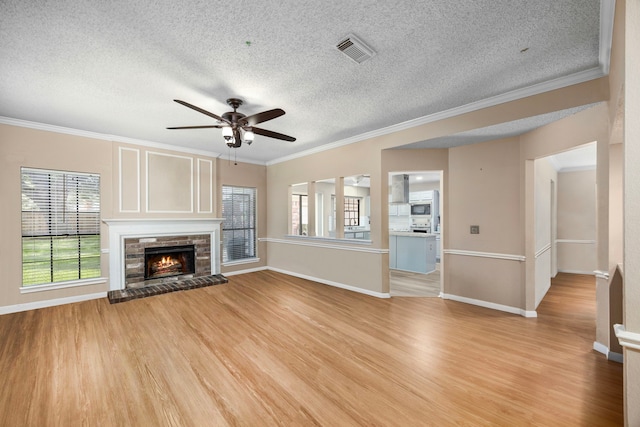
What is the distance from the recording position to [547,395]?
2.01 m

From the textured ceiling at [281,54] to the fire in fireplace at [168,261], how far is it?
2.62 metres

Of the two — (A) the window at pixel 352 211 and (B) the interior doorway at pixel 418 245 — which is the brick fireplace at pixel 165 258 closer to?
(B) the interior doorway at pixel 418 245

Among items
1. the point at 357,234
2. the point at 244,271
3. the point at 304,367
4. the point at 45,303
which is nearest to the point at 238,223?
the point at 244,271

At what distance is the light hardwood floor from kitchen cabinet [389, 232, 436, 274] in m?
2.11

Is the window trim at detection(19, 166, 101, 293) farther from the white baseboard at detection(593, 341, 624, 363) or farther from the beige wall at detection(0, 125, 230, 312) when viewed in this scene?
Answer: the white baseboard at detection(593, 341, 624, 363)

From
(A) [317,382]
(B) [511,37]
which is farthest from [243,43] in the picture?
(A) [317,382]

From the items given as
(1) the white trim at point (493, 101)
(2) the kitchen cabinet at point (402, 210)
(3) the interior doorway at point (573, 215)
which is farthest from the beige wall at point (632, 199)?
(2) the kitchen cabinet at point (402, 210)

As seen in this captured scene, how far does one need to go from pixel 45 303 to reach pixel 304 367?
4.35 meters

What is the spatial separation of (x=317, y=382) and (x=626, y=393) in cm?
182

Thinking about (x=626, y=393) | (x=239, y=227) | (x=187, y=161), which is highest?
(x=187, y=161)

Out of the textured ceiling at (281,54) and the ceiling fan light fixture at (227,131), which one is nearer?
the textured ceiling at (281,54)

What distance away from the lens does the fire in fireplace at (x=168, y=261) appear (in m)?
5.03

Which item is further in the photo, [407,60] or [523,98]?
[523,98]

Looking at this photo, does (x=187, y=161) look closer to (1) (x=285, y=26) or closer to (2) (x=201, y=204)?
(2) (x=201, y=204)
